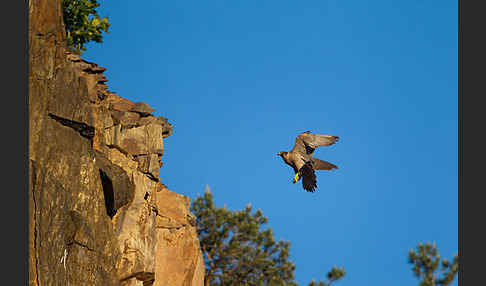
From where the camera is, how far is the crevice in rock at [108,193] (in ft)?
47.5

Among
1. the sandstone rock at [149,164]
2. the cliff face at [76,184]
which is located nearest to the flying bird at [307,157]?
the cliff face at [76,184]

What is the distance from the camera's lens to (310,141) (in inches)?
449

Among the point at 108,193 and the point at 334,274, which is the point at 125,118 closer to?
the point at 108,193

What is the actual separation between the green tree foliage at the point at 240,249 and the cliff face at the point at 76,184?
28.8 ft

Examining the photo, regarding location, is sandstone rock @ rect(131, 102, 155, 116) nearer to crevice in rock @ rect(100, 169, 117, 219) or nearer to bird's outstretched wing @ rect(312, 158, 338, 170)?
crevice in rock @ rect(100, 169, 117, 219)

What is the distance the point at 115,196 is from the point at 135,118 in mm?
5467

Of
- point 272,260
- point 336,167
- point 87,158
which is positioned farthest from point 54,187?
point 272,260

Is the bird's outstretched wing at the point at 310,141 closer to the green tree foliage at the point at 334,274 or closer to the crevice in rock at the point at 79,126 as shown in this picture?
the crevice in rock at the point at 79,126

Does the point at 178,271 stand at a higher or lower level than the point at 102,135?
lower

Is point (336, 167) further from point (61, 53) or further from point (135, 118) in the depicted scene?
point (135, 118)

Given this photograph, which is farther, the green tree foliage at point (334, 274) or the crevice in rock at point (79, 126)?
the green tree foliage at point (334, 274)

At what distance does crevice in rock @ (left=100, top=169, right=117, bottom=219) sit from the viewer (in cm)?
1447

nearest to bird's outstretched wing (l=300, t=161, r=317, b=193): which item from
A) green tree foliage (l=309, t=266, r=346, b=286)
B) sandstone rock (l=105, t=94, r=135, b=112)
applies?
sandstone rock (l=105, t=94, r=135, b=112)

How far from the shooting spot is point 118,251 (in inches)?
579
